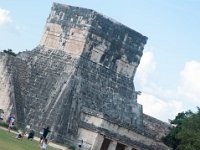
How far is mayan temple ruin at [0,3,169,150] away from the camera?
1282 inches

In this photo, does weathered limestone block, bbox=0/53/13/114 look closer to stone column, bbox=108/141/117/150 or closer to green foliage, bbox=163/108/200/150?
stone column, bbox=108/141/117/150

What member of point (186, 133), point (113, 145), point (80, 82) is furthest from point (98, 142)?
point (186, 133)

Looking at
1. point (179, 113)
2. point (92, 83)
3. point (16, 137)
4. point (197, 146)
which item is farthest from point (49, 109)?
point (179, 113)

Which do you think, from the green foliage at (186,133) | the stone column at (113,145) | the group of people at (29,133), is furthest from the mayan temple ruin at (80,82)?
the green foliage at (186,133)

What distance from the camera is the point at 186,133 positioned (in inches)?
1432

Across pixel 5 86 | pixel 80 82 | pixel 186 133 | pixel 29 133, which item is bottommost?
pixel 29 133

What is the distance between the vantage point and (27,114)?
33.3 m

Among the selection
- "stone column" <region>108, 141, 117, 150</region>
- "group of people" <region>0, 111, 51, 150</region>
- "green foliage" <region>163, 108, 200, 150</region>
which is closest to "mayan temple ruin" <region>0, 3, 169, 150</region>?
"stone column" <region>108, 141, 117, 150</region>

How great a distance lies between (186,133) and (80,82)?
752 centimetres

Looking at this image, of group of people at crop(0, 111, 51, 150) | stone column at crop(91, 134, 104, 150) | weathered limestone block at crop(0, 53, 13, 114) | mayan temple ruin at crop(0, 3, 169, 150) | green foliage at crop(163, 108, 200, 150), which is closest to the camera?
group of people at crop(0, 111, 51, 150)

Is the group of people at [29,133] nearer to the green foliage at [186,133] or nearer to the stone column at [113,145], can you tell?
the stone column at [113,145]

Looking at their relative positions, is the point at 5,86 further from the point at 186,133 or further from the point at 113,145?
the point at 186,133

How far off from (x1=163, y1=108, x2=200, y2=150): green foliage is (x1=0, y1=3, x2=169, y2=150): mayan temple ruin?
5.87 feet

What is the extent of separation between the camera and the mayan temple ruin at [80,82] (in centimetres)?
3256
